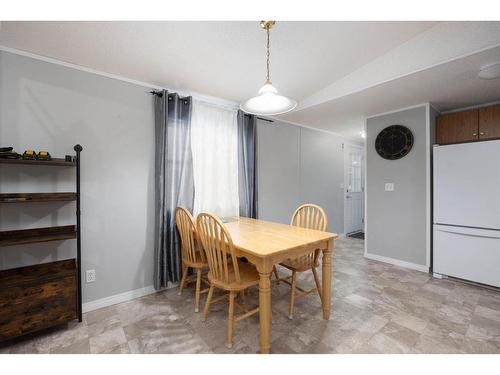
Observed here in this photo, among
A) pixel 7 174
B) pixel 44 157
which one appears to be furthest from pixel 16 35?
pixel 7 174

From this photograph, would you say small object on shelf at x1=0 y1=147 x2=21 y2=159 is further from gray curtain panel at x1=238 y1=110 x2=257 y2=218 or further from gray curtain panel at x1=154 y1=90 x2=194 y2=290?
gray curtain panel at x1=238 y1=110 x2=257 y2=218

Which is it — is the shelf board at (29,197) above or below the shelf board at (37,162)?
below

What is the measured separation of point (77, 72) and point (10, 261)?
5.39 feet

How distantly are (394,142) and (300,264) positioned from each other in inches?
90.5

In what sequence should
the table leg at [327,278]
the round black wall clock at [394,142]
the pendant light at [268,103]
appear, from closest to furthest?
the pendant light at [268,103] < the table leg at [327,278] < the round black wall clock at [394,142]

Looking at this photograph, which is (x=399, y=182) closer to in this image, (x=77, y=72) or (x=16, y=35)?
(x=77, y=72)

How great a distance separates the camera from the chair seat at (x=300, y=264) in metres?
1.96

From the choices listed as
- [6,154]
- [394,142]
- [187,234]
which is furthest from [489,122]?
[6,154]

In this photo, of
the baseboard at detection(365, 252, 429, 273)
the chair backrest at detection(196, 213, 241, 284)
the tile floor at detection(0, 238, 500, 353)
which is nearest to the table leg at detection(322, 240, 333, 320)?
the tile floor at detection(0, 238, 500, 353)

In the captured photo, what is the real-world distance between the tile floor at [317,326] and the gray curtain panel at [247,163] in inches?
42.8

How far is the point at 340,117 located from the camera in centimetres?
352

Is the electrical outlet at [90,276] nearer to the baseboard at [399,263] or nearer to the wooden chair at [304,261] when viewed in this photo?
the wooden chair at [304,261]

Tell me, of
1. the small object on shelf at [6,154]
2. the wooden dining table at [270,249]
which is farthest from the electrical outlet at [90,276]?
the wooden dining table at [270,249]

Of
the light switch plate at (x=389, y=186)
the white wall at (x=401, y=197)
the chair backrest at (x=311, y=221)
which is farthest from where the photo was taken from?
the light switch plate at (x=389, y=186)
